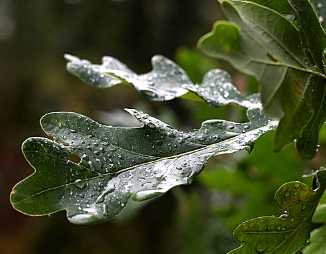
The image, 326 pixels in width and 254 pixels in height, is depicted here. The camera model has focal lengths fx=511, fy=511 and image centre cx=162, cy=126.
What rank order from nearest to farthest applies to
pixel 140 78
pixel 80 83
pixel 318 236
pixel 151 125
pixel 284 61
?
pixel 284 61, pixel 151 125, pixel 318 236, pixel 140 78, pixel 80 83

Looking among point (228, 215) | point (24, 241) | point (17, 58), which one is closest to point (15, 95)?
point (17, 58)

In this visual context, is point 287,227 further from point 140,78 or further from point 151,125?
point 140,78

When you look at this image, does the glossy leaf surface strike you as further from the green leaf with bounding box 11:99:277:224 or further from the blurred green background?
the blurred green background

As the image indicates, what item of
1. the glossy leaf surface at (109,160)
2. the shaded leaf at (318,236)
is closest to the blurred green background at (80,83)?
the shaded leaf at (318,236)

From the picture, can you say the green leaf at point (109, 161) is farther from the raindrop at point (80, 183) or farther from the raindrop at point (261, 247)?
the raindrop at point (261, 247)

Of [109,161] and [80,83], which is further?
[80,83]

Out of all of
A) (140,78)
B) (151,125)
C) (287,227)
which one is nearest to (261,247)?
(287,227)

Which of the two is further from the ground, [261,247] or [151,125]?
[151,125]

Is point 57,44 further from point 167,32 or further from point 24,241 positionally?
point 24,241

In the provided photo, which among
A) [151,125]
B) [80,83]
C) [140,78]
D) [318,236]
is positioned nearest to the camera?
[151,125]
